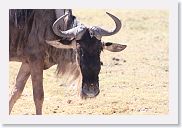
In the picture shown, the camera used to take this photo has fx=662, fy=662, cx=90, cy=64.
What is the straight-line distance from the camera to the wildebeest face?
5148mm

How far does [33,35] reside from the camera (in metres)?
5.48

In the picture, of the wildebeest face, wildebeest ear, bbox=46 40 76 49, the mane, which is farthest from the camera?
the mane

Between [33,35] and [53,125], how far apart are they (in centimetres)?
77

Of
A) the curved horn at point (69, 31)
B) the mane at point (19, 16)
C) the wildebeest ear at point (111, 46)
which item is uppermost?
the mane at point (19, 16)

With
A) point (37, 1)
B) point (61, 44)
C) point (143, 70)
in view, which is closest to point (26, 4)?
point (37, 1)

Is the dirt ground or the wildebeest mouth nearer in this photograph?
the wildebeest mouth

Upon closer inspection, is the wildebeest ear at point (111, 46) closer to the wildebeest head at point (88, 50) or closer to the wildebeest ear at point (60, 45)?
the wildebeest head at point (88, 50)

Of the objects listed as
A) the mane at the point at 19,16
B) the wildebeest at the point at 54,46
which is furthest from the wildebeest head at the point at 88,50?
the mane at the point at 19,16

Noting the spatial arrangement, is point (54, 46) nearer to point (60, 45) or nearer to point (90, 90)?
point (60, 45)

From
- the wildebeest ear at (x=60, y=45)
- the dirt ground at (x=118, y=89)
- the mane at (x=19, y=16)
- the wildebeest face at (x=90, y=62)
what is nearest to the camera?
the wildebeest face at (x=90, y=62)

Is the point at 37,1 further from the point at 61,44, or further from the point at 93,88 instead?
the point at 93,88

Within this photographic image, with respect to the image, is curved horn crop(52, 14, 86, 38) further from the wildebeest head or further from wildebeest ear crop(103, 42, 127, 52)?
wildebeest ear crop(103, 42, 127, 52)

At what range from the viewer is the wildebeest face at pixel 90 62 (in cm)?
515

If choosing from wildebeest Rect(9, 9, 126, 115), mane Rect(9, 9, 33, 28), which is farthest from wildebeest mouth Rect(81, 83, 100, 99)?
mane Rect(9, 9, 33, 28)
